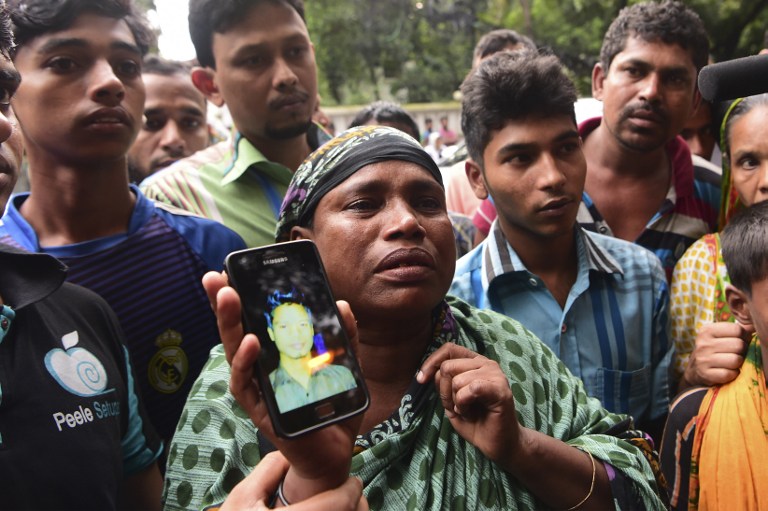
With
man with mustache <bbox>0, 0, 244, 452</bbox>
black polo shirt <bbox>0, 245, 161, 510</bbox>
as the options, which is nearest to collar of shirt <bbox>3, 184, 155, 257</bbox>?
man with mustache <bbox>0, 0, 244, 452</bbox>

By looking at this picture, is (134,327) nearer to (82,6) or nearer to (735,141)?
(82,6)

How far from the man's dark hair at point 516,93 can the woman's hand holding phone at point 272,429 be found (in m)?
1.73

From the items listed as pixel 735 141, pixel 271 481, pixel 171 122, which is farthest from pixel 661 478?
pixel 171 122

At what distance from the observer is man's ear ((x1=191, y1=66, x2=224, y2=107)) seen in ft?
10.1

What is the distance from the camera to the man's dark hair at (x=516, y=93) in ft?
8.38

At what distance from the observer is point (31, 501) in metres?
1.40

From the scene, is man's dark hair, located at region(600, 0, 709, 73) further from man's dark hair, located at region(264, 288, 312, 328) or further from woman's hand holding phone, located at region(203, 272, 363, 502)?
woman's hand holding phone, located at region(203, 272, 363, 502)

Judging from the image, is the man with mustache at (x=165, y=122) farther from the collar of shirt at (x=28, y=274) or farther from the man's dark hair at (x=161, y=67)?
the collar of shirt at (x=28, y=274)

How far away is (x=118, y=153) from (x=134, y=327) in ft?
2.05

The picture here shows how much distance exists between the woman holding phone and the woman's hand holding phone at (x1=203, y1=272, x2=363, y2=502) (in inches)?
13.2

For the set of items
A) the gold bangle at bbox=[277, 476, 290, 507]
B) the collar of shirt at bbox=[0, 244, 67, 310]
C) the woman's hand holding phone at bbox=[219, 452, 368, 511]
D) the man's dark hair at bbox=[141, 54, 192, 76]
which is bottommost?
the gold bangle at bbox=[277, 476, 290, 507]

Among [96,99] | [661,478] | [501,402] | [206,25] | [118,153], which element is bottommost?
[661,478]

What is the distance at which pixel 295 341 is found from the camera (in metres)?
1.20

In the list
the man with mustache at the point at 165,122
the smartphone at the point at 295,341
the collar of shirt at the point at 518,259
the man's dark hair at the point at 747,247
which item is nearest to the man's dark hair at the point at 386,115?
the man with mustache at the point at 165,122
